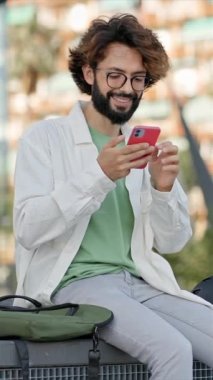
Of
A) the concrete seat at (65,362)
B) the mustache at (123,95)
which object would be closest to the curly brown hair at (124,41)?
the mustache at (123,95)

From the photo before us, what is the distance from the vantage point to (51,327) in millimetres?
2996

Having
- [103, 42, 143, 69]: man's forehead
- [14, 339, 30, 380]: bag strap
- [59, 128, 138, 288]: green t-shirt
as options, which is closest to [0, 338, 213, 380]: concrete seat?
[14, 339, 30, 380]: bag strap

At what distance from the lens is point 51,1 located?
69.8 ft

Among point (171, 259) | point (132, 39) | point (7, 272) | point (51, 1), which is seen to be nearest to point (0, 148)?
point (7, 272)

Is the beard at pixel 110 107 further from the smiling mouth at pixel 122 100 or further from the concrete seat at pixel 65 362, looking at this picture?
the concrete seat at pixel 65 362

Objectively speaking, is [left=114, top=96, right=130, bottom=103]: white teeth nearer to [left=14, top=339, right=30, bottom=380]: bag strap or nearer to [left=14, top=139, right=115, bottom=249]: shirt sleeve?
[left=14, top=139, right=115, bottom=249]: shirt sleeve

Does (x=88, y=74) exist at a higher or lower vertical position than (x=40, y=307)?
higher

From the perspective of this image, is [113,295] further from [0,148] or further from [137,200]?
[0,148]

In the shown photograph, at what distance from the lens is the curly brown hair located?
346cm

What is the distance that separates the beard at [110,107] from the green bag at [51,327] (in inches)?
27.3

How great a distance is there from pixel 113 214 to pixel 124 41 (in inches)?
22.7

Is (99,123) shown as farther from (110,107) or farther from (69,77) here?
(69,77)

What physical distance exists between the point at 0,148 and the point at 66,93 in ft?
14.6

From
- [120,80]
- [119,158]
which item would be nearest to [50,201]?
[119,158]
